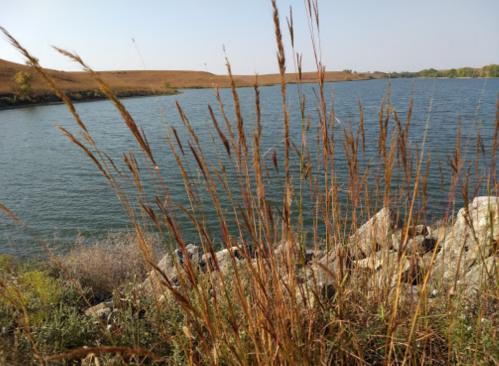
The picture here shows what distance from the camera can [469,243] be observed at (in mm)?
3672

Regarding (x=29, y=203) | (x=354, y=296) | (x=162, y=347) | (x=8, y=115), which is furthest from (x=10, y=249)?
(x=8, y=115)

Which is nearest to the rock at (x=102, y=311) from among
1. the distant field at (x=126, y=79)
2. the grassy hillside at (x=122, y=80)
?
the grassy hillside at (x=122, y=80)

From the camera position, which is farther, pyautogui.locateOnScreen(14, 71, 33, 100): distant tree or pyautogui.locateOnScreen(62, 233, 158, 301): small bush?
pyautogui.locateOnScreen(14, 71, 33, 100): distant tree

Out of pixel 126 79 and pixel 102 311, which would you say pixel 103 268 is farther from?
pixel 126 79

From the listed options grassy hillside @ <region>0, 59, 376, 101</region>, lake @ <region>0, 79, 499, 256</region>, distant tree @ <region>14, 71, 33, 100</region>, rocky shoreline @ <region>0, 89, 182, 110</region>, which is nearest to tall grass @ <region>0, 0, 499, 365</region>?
lake @ <region>0, 79, 499, 256</region>

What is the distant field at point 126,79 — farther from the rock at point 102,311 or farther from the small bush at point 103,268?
the rock at point 102,311

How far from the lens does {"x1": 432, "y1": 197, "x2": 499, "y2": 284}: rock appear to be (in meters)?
1.49

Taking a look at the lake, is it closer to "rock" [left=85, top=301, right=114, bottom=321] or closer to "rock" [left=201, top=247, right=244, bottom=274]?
"rock" [left=201, top=247, right=244, bottom=274]

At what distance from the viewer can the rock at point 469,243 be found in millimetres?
1493

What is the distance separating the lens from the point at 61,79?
6469 centimetres

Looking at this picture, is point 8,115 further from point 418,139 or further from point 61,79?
point 418,139

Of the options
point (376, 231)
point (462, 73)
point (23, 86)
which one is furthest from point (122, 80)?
point (376, 231)

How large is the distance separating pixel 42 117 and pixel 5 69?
1381 inches

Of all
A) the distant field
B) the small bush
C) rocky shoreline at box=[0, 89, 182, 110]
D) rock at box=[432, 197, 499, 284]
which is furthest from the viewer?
the distant field
